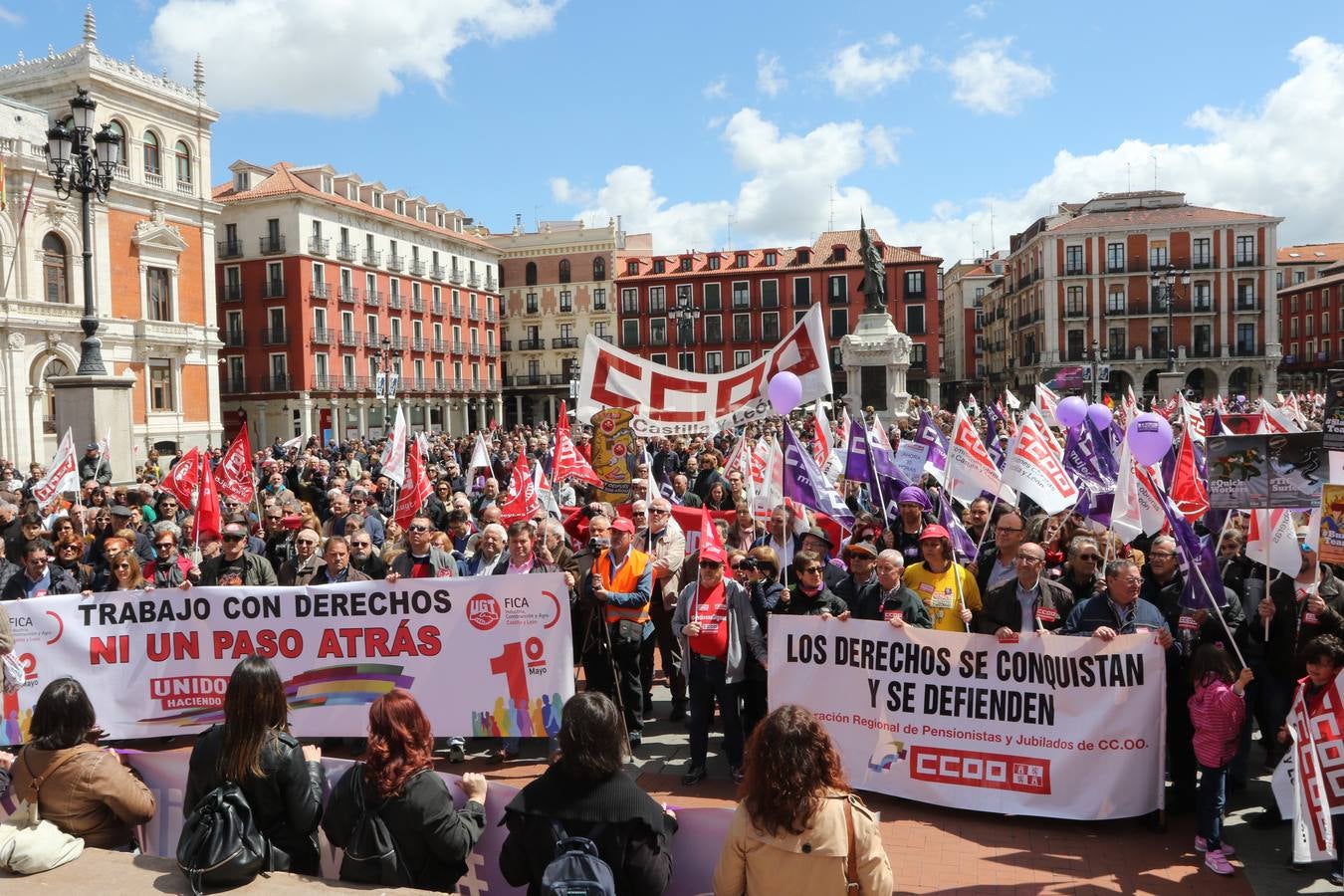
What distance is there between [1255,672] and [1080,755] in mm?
1299

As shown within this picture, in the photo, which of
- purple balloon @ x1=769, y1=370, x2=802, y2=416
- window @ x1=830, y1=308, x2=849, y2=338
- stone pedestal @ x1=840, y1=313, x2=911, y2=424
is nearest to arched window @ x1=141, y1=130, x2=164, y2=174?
stone pedestal @ x1=840, y1=313, x2=911, y2=424

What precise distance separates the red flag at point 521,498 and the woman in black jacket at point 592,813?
23.7 feet

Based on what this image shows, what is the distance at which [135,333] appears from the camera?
3878 centimetres

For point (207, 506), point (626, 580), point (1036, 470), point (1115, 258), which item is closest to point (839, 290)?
point (1115, 258)

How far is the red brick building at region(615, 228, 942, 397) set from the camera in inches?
2645

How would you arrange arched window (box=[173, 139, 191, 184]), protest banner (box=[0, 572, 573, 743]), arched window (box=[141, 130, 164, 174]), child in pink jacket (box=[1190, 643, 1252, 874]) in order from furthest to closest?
arched window (box=[173, 139, 191, 184]) < arched window (box=[141, 130, 164, 174]) < protest banner (box=[0, 572, 573, 743]) < child in pink jacket (box=[1190, 643, 1252, 874])

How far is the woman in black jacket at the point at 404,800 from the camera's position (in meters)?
3.43

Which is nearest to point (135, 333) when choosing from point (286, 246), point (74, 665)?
point (286, 246)

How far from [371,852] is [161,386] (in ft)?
137

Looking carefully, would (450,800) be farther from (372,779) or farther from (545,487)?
(545,487)

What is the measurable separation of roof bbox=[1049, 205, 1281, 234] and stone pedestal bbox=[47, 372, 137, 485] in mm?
62664

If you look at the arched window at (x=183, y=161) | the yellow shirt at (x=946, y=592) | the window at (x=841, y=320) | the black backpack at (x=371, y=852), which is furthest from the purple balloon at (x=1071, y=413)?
the window at (x=841, y=320)

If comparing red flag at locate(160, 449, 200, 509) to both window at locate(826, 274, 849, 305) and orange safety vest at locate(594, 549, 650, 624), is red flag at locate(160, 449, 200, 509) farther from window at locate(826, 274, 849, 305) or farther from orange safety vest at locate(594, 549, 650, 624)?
window at locate(826, 274, 849, 305)

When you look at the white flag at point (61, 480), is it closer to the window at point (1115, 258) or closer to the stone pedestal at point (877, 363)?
the stone pedestal at point (877, 363)
